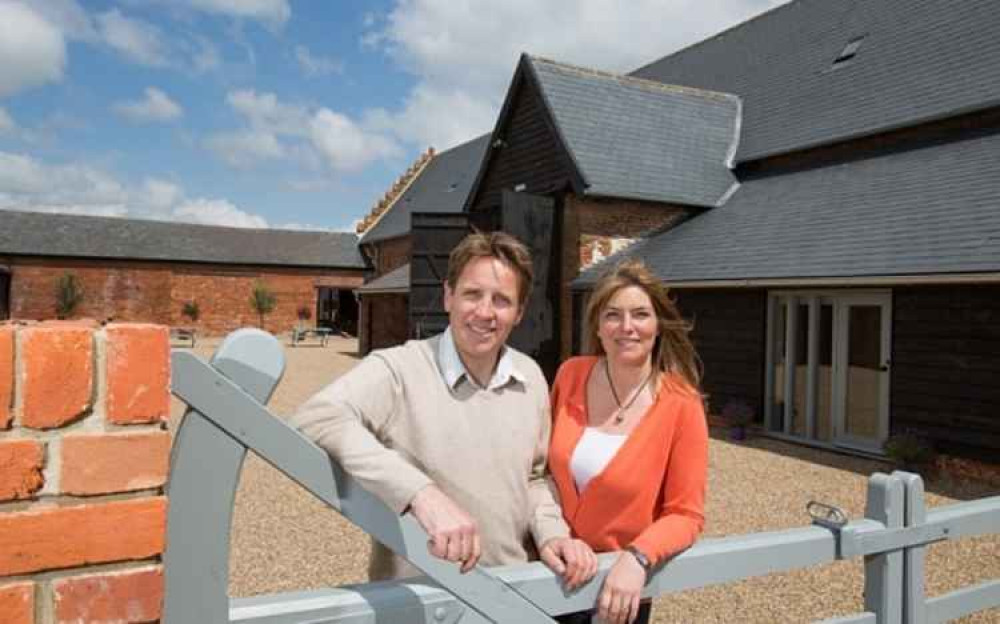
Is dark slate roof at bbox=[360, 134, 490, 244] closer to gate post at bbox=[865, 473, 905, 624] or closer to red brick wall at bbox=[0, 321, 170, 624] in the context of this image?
gate post at bbox=[865, 473, 905, 624]

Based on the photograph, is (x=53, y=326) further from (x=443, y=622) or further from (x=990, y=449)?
(x=990, y=449)

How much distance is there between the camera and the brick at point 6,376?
819mm

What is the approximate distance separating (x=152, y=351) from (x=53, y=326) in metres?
0.11

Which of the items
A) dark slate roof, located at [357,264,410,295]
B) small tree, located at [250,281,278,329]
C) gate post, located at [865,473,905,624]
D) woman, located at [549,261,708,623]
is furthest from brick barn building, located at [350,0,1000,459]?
small tree, located at [250,281,278,329]

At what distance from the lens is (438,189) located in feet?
100.0

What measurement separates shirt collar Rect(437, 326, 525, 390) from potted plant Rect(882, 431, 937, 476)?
28.6 ft

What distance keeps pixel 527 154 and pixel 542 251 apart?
315 centimetres

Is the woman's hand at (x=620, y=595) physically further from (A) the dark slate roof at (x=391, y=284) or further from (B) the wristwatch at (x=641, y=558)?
(A) the dark slate roof at (x=391, y=284)

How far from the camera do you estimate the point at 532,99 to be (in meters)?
16.2

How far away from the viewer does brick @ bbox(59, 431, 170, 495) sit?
2.93 ft

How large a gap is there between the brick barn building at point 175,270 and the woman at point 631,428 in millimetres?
Result: 35378

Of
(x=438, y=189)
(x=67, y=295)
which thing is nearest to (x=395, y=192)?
(x=438, y=189)

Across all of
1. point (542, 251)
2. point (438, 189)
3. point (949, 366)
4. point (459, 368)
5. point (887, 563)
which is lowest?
point (887, 563)

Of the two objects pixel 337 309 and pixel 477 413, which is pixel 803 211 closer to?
pixel 477 413
